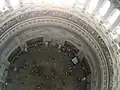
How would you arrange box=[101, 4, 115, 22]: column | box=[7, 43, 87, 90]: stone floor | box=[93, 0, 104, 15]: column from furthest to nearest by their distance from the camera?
1. box=[7, 43, 87, 90]: stone floor
2. box=[93, 0, 104, 15]: column
3. box=[101, 4, 115, 22]: column

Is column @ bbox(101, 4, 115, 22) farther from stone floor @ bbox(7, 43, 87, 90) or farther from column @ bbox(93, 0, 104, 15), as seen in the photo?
stone floor @ bbox(7, 43, 87, 90)

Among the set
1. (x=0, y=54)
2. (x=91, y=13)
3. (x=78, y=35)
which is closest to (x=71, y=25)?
(x=78, y=35)

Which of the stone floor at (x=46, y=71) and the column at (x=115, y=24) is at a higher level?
the stone floor at (x=46, y=71)

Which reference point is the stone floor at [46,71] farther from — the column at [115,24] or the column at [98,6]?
the column at [98,6]

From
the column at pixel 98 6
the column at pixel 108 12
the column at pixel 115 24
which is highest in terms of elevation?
the column at pixel 98 6

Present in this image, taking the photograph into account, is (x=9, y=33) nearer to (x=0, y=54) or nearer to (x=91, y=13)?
(x=0, y=54)

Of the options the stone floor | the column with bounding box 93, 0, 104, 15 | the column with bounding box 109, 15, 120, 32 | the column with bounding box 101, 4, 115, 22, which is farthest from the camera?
the stone floor

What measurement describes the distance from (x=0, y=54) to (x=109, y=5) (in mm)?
6434

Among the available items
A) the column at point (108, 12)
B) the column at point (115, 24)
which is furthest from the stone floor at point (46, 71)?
the column at point (108, 12)

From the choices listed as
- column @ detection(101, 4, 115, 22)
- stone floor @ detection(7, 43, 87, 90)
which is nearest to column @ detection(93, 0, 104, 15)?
column @ detection(101, 4, 115, 22)

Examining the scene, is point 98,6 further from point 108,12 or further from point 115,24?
point 115,24

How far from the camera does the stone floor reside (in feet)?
56.0

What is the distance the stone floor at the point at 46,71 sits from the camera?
17.1 m

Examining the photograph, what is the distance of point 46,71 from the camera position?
679 inches
